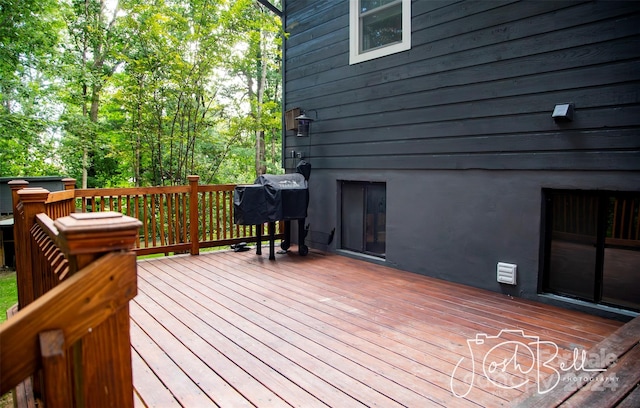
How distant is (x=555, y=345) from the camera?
253cm

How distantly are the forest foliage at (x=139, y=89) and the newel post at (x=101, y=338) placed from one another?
6001 mm

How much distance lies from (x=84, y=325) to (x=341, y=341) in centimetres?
193

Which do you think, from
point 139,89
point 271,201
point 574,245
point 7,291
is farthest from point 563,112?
point 7,291

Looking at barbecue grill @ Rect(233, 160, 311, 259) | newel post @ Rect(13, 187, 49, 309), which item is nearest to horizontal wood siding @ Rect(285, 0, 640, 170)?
barbecue grill @ Rect(233, 160, 311, 259)

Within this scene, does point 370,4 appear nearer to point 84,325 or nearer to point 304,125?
point 304,125

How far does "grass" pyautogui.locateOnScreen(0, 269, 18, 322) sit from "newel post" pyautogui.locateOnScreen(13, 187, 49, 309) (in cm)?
177

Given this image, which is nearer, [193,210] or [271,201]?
[271,201]

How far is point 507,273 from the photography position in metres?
3.57

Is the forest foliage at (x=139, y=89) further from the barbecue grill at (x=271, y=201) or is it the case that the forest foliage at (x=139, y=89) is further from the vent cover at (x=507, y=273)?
the vent cover at (x=507, y=273)

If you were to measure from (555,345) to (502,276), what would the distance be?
1.12m

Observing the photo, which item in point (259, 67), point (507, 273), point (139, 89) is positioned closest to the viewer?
point (507, 273)

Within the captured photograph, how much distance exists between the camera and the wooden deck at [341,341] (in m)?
2.02

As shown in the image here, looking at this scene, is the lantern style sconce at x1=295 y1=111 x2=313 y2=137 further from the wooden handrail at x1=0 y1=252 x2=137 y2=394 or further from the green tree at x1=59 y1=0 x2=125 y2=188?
the green tree at x1=59 y1=0 x2=125 y2=188

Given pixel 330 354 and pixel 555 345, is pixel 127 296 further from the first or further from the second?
pixel 555 345
